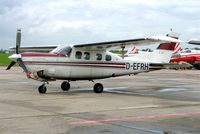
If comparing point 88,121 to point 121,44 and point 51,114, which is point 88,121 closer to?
point 51,114

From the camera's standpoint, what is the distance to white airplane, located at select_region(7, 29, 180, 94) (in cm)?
1524

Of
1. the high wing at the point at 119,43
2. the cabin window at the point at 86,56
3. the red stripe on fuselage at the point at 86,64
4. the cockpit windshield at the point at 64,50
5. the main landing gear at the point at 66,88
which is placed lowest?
the main landing gear at the point at 66,88

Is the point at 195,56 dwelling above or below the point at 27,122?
above

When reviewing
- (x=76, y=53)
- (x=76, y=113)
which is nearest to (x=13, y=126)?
(x=76, y=113)

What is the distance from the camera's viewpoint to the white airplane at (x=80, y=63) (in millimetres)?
15242

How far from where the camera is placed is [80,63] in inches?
653

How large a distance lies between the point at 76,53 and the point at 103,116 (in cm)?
736

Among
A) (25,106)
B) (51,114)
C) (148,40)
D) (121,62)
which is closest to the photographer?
(51,114)

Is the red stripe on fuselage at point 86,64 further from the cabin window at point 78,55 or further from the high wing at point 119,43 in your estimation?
the high wing at point 119,43

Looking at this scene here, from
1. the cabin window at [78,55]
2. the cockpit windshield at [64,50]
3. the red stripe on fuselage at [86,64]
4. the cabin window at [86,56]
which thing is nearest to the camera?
the red stripe on fuselage at [86,64]

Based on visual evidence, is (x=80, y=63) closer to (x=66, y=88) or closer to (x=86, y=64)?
(x=86, y=64)

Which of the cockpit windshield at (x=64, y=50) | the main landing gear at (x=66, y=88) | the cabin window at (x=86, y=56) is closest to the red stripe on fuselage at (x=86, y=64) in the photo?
the cabin window at (x=86, y=56)

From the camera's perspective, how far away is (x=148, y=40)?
51.4ft

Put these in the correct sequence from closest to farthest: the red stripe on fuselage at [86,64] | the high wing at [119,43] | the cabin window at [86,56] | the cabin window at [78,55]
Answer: the red stripe on fuselage at [86,64] < the high wing at [119,43] < the cabin window at [78,55] < the cabin window at [86,56]
